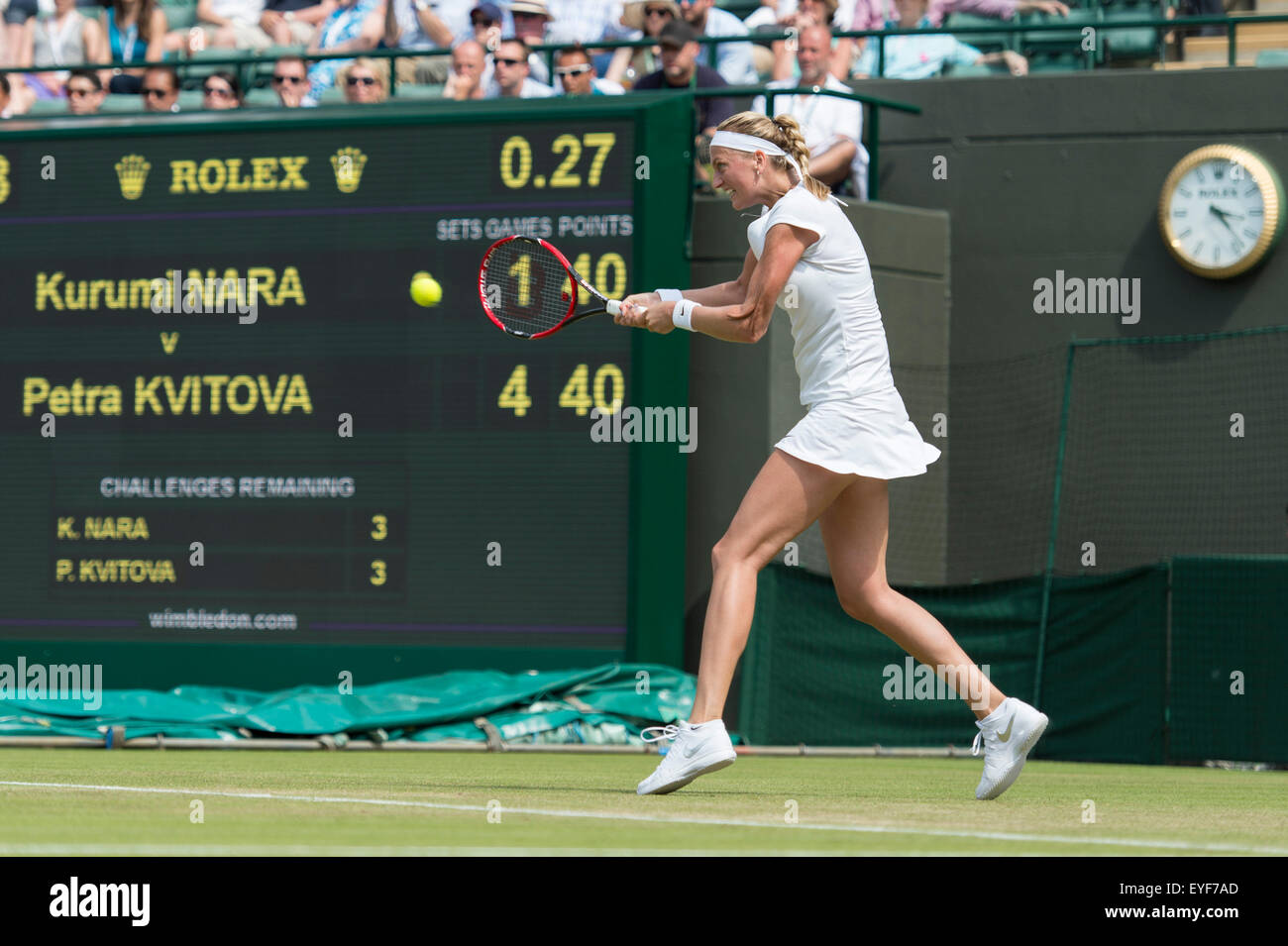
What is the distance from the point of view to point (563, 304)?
8.17 m

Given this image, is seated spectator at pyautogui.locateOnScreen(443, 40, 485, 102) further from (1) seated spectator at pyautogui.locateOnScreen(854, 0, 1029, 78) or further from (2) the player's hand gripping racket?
(2) the player's hand gripping racket

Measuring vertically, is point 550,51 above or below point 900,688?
above

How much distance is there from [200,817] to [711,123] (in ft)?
24.9

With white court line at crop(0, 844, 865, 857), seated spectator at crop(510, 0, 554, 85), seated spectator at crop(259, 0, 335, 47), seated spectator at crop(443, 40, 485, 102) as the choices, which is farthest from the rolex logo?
white court line at crop(0, 844, 865, 857)

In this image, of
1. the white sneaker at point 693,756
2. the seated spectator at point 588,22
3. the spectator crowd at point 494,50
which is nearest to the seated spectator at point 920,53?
the spectator crowd at point 494,50

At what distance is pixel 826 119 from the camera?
12.2 m

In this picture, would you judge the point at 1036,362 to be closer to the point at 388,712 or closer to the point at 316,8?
the point at 388,712

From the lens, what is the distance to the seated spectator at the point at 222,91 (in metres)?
13.1

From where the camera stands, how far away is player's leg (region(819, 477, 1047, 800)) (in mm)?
6539

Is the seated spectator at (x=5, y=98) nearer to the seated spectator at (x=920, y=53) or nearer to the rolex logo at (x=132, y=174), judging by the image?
the rolex logo at (x=132, y=174)

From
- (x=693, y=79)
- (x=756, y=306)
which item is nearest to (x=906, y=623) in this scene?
(x=756, y=306)

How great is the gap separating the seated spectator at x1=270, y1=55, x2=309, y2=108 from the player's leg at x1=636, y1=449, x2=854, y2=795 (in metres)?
7.16

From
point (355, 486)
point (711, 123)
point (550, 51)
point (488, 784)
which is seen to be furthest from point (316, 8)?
point (488, 784)

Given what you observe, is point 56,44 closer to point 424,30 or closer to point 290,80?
point 424,30
